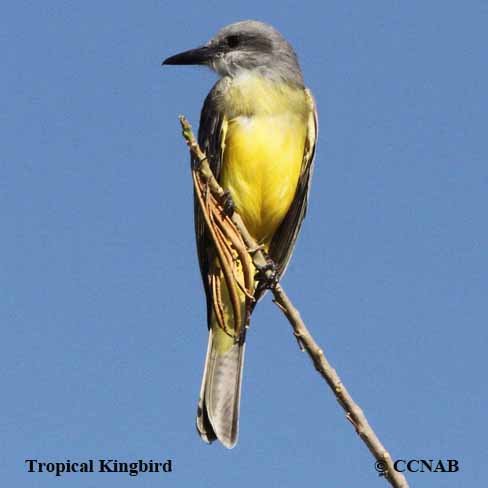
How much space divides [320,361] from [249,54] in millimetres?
4430

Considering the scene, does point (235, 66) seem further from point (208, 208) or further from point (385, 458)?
point (385, 458)

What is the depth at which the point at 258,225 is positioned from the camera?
661cm

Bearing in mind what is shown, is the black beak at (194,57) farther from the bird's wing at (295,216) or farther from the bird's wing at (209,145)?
the bird's wing at (295,216)

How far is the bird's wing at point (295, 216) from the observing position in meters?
6.76

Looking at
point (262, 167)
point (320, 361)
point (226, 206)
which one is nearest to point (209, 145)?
point (262, 167)

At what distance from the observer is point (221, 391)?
20.3 feet

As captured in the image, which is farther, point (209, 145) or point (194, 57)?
point (194, 57)

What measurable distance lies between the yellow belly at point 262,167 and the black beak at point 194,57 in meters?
0.65

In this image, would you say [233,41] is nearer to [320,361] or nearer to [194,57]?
[194,57]

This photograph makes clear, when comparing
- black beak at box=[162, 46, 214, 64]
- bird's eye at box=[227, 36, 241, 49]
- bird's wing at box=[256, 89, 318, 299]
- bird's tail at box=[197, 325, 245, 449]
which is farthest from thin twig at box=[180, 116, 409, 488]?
bird's eye at box=[227, 36, 241, 49]

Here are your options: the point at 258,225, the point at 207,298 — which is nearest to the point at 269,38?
the point at 258,225

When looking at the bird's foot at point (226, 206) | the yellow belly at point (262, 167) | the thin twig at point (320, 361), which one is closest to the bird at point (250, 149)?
the yellow belly at point (262, 167)

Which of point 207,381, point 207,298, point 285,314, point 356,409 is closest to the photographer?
point 356,409

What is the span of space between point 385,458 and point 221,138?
4100 millimetres
